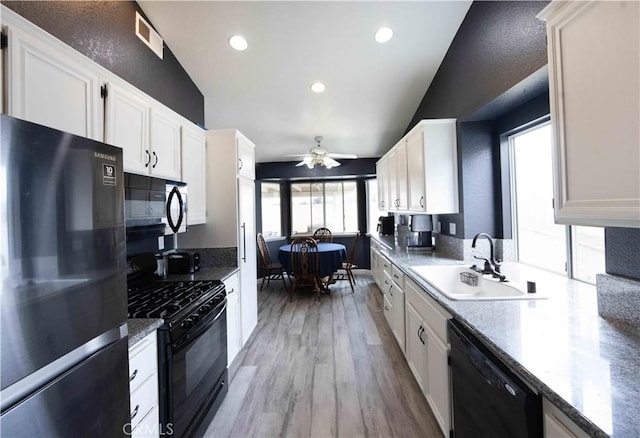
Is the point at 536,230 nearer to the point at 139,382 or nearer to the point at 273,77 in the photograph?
the point at 139,382

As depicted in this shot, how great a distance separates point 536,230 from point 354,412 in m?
2.07

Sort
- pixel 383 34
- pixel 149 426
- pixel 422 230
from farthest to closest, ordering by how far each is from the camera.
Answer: pixel 422 230 → pixel 383 34 → pixel 149 426

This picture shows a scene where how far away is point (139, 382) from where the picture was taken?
124 centimetres

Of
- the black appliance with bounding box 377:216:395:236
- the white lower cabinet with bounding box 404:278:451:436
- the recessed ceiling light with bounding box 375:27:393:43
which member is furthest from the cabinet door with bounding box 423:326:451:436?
the black appliance with bounding box 377:216:395:236

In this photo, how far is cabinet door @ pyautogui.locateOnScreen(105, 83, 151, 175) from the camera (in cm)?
154

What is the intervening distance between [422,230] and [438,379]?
6.36 feet

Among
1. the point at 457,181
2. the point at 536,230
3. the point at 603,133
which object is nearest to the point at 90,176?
the point at 603,133

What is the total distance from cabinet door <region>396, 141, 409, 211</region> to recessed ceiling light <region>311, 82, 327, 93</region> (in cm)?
124

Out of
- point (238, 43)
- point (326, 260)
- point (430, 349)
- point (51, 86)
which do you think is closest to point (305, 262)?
point (326, 260)

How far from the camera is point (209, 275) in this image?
2.34m

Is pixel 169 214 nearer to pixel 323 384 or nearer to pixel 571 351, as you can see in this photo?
pixel 323 384

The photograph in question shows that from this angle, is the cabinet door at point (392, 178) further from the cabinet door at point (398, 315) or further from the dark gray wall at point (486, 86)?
the cabinet door at point (398, 315)

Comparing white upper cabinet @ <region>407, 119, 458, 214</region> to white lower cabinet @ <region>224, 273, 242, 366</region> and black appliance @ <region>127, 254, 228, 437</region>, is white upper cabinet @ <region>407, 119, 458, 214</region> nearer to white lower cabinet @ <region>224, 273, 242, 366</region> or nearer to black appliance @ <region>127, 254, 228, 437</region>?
white lower cabinet @ <region>224, 273, 242, 366</region>

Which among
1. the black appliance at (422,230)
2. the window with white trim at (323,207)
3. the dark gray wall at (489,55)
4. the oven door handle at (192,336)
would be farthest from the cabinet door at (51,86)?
the window with white trim at (323,207)
